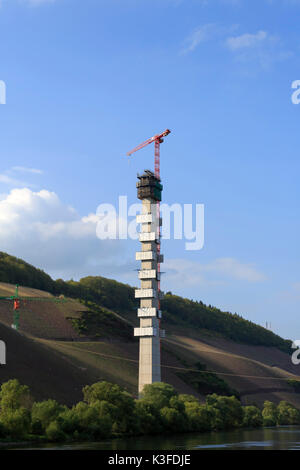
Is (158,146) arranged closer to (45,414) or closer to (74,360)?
(74,360)

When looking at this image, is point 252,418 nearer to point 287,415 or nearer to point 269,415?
point 269,415

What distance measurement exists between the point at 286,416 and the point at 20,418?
116185mm

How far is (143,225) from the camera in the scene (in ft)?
498

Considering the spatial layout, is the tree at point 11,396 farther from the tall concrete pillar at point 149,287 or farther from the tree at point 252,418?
the tree at point 252,418

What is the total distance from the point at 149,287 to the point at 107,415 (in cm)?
5759

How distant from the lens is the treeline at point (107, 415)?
8275cm

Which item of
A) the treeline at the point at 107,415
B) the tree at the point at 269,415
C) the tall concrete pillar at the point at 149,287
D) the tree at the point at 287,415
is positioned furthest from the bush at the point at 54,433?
the tree at the point at 287,415

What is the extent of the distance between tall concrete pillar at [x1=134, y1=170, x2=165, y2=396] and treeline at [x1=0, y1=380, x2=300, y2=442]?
57.0 feet

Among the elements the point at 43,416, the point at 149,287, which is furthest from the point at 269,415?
the point at 43,416

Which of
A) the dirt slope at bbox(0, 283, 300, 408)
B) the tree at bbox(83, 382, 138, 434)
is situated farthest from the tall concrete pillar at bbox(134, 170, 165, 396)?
the tree at bbox(83, 382, 138, 434)

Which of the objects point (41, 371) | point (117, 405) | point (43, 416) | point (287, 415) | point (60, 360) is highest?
point (60, 360)

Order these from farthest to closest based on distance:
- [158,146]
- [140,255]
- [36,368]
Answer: [158,146] → [140,255] → [36,368]

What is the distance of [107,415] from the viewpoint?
306 feet
